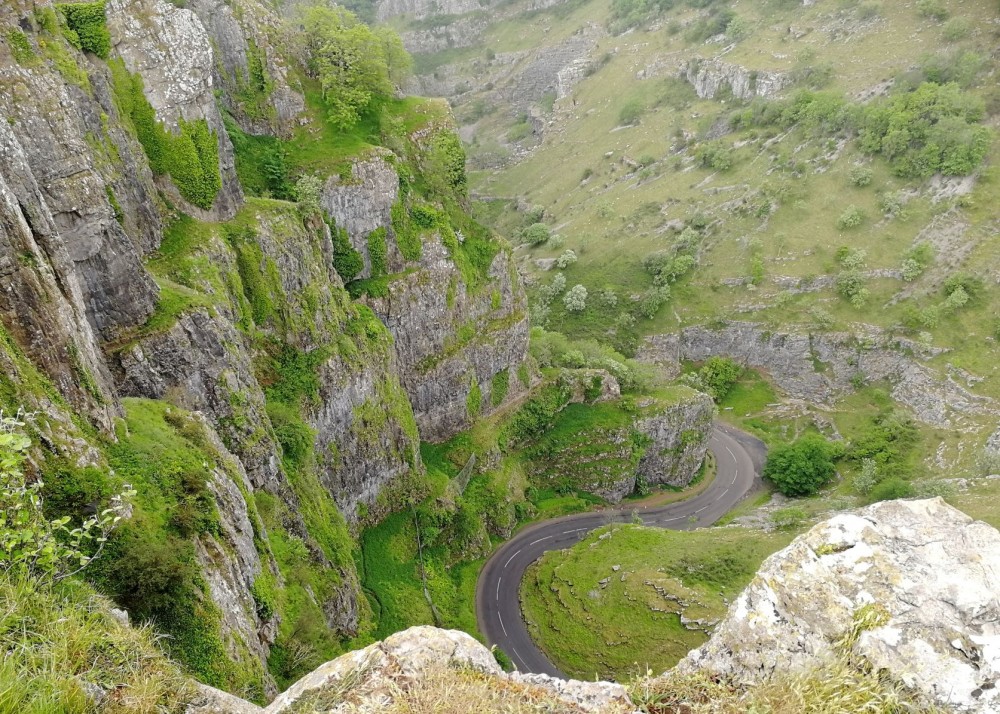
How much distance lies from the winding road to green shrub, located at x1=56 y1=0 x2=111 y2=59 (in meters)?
48.9

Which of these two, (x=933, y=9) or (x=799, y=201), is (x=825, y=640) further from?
(x=933, y=9)

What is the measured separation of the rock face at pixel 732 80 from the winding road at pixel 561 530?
246 feet

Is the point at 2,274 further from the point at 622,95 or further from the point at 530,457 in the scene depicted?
the point at 622,95

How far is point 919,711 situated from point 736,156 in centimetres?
11543

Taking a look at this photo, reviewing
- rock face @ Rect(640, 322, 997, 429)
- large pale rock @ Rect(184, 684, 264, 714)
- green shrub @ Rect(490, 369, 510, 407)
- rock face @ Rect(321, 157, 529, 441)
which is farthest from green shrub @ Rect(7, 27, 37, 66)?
rock face @ Rect(640, 322, 997, 429)

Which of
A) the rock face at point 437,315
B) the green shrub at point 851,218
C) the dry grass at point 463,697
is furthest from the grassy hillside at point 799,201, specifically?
the dry grass at point 463,697

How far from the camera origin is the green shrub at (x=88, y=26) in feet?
98.3

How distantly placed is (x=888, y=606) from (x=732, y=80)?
139927mm

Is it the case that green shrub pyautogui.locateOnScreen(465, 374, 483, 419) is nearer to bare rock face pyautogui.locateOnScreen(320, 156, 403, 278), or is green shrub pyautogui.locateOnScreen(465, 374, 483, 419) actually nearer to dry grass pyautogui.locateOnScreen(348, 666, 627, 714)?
bare rock face pyautogui.locateOnScreen(320, 156, 403, 278)

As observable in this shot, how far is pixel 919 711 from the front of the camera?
27.0 feet

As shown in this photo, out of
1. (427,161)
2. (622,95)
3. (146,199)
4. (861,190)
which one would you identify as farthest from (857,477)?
(622,95)

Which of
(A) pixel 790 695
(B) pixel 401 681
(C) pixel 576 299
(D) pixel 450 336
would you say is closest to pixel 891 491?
(D) pixel 450 336

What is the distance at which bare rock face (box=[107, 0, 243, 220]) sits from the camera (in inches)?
1268

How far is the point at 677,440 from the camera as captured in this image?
232 ft
